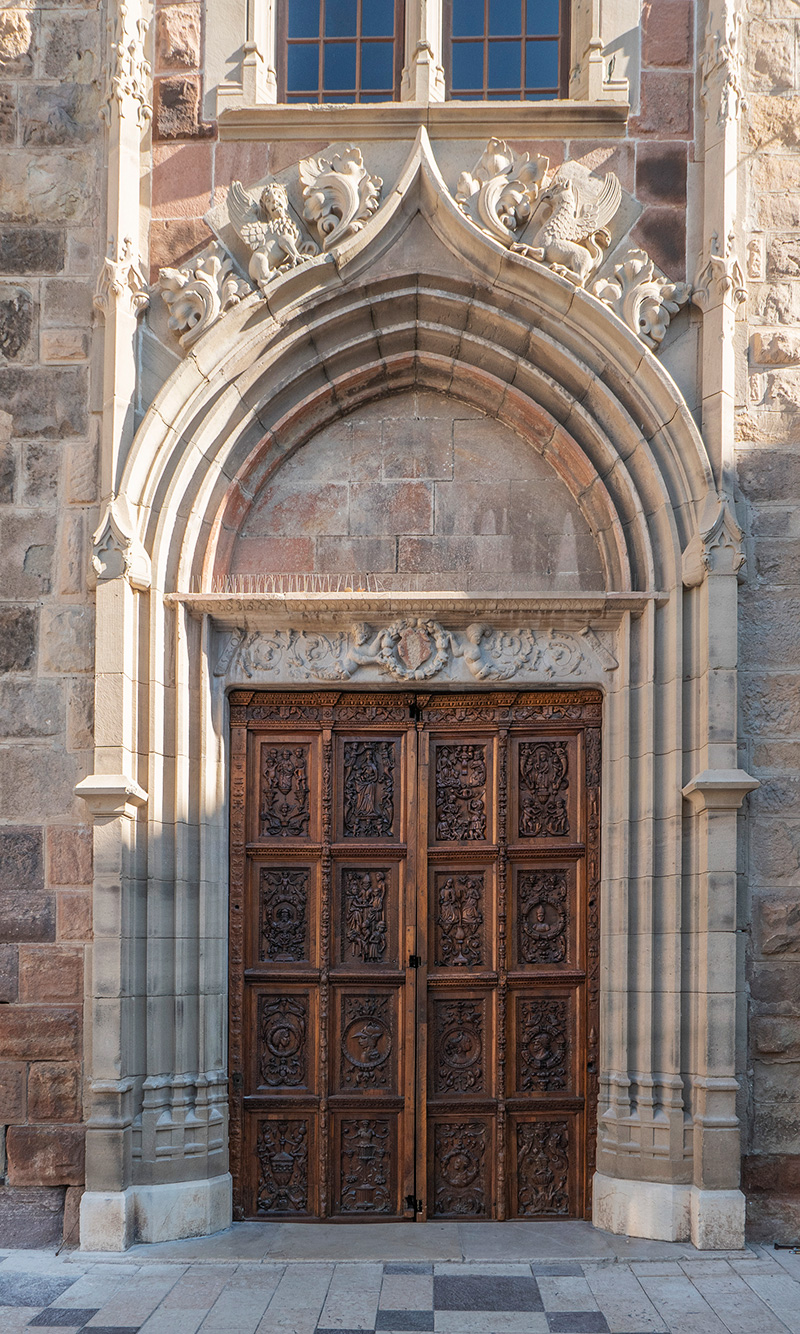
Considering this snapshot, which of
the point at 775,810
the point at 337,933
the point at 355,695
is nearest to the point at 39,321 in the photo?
the point at 355,695

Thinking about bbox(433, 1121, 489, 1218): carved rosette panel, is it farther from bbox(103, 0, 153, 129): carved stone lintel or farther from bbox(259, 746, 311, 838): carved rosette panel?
bbox(103, 0, 153, 129): carved stone lintel

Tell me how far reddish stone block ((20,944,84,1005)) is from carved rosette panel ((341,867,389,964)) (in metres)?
1.28

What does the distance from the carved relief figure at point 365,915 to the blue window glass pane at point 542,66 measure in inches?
163

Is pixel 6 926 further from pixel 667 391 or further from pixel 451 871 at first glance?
pixel 667 391

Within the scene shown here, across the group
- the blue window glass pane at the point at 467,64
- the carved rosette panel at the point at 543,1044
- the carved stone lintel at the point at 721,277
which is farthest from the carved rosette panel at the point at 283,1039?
the blue window glass pane at the point at 467,64

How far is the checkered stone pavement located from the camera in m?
4.69

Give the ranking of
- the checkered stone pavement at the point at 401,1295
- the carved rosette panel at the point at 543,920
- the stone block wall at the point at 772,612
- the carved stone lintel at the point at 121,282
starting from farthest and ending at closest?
the carved rosette panel at the point at 543,920 < the carved stone lintel at the point at 121,282 < the stone block wall at the point at 772,612 < the checkered stone pavement at the point at 401,1295

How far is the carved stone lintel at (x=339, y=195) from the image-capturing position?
5.99 meters

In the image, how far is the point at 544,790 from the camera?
20.1 ft

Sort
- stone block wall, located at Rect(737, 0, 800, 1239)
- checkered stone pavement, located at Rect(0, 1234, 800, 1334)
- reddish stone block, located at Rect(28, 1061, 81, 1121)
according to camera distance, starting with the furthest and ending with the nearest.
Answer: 1. reddish stone block, located at Rect(28, 1061, 81, 1121)
2. stone block wall, located at Rect(737, 0, 800, 1239)
3. checkered stone pavement, located at Rect(0, 1234, 800, 1334)

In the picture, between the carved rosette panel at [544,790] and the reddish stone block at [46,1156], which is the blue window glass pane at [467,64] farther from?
the reddish stone block at [46,1156]

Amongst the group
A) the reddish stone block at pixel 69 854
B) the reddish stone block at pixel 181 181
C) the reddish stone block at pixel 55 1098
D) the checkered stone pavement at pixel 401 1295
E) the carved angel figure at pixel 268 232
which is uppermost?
the reddish stone block at pixel 181 181

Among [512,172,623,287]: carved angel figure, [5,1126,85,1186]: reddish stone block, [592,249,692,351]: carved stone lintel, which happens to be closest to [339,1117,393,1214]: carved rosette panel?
[5,1126,85,1186]: reddish stone block

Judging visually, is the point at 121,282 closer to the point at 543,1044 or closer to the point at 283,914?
the point at 283,914
